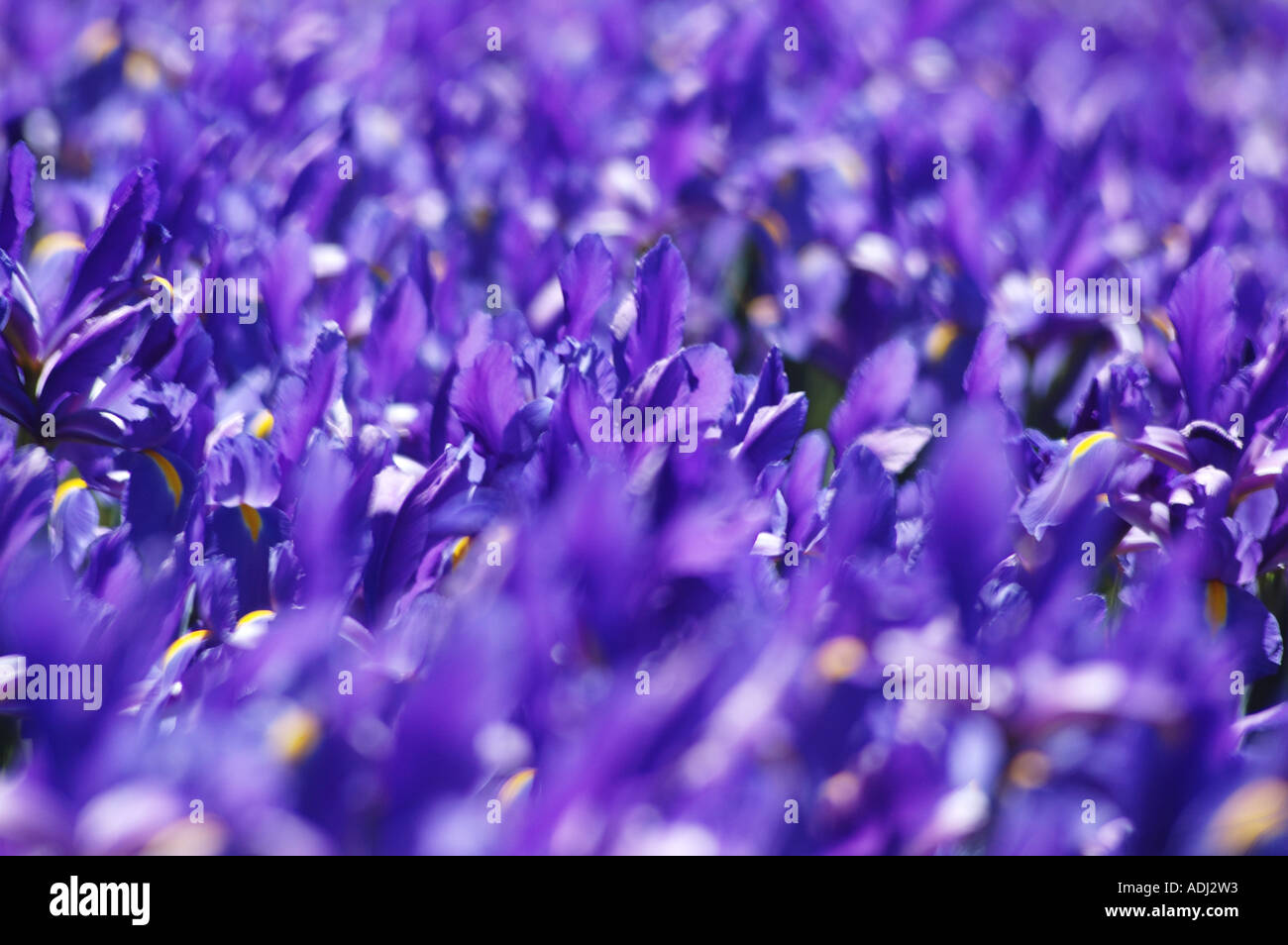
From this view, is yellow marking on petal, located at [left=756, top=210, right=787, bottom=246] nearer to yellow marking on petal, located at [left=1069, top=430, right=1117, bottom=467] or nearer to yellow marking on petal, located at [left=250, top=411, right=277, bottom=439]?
yellow marking on petal, located at [left=1069, top=430, right=1117, bottom=467]

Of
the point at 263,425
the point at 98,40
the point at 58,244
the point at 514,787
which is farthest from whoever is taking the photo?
the point at 98,40

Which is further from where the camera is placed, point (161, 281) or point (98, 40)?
point (98, 40)

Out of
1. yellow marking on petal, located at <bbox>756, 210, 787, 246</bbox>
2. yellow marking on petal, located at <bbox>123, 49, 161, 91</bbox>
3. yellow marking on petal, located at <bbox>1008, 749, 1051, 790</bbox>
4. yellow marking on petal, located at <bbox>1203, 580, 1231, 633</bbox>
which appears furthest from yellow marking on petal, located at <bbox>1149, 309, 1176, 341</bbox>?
yellow marking on petal, located at <bbox>123, 49, 161, 91</bbox>

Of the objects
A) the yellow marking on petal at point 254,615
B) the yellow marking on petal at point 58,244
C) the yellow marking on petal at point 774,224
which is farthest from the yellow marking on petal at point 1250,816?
the yellow marking on petal at point 774,224

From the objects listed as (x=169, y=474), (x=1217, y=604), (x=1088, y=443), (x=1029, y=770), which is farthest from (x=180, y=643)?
(x=1217, y=604)

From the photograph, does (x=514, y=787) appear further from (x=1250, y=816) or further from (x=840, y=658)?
(x=1250, y=816)

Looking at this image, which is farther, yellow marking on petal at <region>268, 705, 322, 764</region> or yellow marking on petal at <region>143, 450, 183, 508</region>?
yellow marking on petal at <region>143, 450, 183, 508</region>

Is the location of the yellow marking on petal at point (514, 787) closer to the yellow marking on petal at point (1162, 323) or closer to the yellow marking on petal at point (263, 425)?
the yellow marking on petal at point (263, 425)
